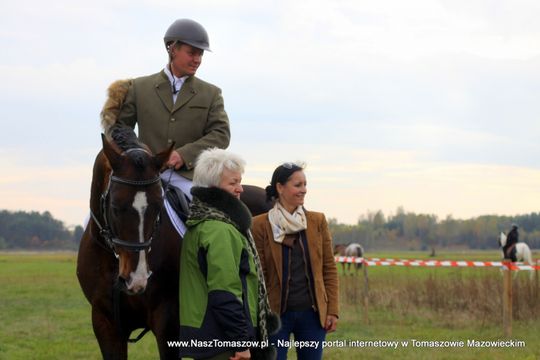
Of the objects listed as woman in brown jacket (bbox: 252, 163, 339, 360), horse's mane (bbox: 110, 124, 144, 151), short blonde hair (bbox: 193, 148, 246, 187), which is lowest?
woman in brown jacket (bbox: 252, 163, 339, 360)

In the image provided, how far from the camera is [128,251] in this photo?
14.2 feet

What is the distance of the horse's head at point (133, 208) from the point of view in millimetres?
4312

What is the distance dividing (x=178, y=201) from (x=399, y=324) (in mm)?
9301

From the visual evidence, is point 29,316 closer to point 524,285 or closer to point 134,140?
point 524,285

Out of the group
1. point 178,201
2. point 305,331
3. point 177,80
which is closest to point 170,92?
point 177,80

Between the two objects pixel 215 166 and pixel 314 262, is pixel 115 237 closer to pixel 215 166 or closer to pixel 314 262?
pixel 215 166

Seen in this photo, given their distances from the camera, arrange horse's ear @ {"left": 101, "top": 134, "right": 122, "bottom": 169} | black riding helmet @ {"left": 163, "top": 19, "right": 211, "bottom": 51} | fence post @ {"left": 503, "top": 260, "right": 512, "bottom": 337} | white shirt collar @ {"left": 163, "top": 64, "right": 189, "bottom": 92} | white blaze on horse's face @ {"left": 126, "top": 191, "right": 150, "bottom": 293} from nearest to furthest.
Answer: white blaze on horse's face @ {"left": 126, "top": 191, "right": 150, "bottom": 293}
horse's ear @ {"left": 101, "top": 134, "right": 122, "bottom": 169}
black riding helmet @ {"left": 163, "top": 19, "right": 211, "bottom": 51}
white shirt collar @ {"left": 163, "top": 64, "right": 189, "bottom": 92}
fence post @ {"left": 503, "top": 260, "right": 512, "bottom": 337}

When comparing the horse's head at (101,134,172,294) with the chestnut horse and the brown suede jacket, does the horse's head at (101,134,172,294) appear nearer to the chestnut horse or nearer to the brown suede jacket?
the chestnut horse

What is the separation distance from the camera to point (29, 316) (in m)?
16.3

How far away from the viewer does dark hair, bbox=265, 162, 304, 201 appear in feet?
18.3

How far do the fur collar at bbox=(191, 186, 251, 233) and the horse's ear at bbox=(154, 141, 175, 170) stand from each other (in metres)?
0.43

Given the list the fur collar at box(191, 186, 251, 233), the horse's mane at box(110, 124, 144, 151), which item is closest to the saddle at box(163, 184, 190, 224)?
the horse's mane at box(110, 124, 144, 151)

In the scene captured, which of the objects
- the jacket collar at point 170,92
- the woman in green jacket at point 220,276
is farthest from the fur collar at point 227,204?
the jacket collar at point 170,92

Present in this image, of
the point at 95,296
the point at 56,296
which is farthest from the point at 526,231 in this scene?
the point at 95,296
